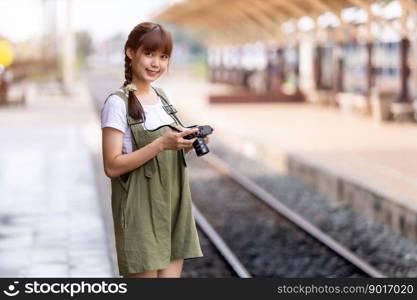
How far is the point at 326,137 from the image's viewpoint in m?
19.1

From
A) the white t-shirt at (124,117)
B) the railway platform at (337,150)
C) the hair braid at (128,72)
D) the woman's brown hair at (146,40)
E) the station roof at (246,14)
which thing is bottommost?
the railway platform at (337,150)

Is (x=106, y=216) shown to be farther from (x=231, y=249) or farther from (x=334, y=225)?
(x=334, y=225)

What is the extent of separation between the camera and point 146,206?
12.7ft

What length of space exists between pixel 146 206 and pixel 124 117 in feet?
1.11

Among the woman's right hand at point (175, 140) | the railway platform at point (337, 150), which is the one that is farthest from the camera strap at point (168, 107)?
the railway platform at point (337, 150)

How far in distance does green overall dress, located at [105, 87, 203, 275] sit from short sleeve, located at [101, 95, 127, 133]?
22mm

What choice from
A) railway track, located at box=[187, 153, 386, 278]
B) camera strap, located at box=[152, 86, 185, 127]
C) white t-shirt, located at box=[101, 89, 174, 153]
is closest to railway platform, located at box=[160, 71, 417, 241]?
railway track, located at box=[187, 153, 386, 278]

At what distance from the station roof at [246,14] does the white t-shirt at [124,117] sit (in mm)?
15902

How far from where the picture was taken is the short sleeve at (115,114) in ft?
12.5

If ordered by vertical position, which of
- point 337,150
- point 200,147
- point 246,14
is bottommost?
point 337,150

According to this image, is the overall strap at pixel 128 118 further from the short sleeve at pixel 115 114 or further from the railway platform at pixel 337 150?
the railway platform at pixel 337 150

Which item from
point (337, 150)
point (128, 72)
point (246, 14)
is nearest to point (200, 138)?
point (128, 72)

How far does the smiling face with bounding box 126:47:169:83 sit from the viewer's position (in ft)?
12.7

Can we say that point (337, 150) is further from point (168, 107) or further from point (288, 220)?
point (168, 107)
